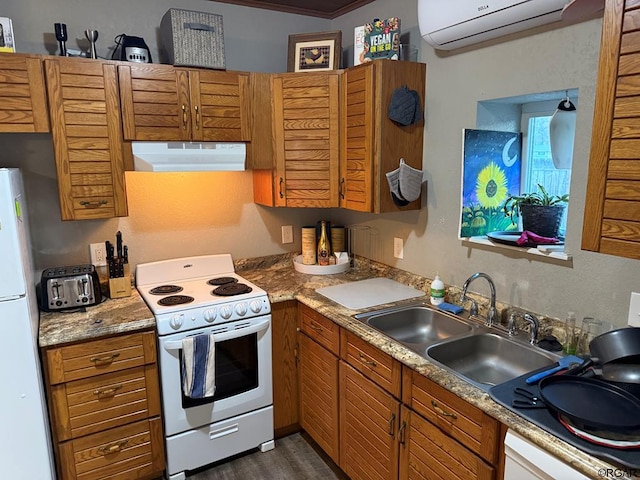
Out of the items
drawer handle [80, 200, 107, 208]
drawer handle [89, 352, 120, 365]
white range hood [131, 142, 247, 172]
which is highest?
white range hood [131, 142, 247, 172]

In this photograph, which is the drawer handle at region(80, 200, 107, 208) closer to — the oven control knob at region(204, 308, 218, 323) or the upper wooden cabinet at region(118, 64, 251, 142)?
the upper wooden cabinet at region(118, 64, 251, 142)

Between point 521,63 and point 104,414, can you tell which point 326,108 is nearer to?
point 521,63

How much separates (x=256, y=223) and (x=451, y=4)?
5.59 feet

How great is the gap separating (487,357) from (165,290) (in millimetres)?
1708

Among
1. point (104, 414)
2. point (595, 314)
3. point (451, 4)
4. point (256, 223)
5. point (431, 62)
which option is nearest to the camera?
point (595, 314)

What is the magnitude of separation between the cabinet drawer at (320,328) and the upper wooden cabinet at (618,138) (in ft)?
4.14

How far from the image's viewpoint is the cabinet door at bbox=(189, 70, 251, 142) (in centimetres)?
233

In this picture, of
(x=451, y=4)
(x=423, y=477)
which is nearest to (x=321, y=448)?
(x=423, y=477)

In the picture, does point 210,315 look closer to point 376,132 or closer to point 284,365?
point 284,365

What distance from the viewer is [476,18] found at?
186 cm

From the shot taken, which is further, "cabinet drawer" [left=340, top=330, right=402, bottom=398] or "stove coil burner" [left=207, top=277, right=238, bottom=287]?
"stove coil burner" [left=207, top=277, right=238, bottom=287]

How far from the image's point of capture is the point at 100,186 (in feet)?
7.20

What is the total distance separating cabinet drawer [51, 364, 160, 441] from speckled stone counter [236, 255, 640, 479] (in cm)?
76

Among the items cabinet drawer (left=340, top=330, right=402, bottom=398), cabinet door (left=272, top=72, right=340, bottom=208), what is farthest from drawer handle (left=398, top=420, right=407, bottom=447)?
cabinet door (left=272, top=72, right=340, bottom=208)
